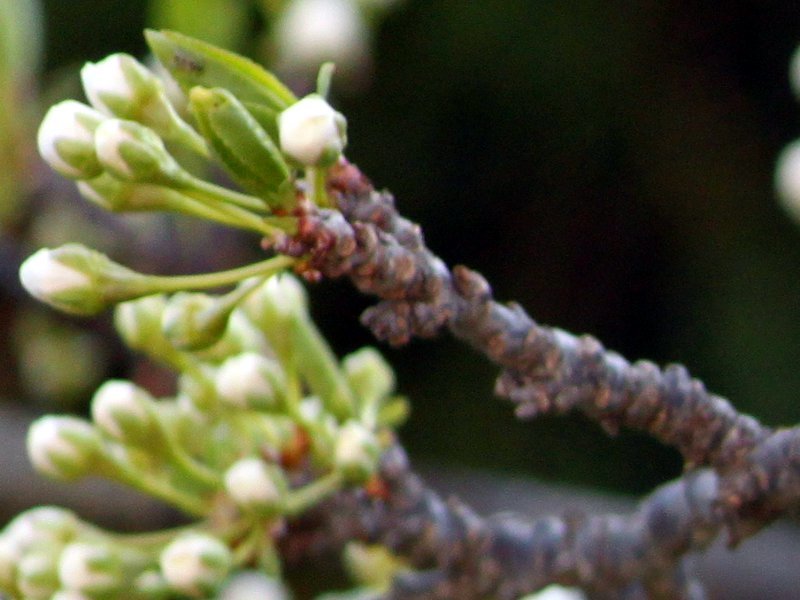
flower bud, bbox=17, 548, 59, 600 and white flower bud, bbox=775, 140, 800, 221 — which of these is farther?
white flower bud, bbox=775, 140, 800, 221

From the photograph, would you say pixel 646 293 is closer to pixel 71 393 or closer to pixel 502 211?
pixel 502 211

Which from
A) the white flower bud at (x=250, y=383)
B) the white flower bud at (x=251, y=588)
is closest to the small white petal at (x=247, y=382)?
the white flower bud at (x=250, y=383)

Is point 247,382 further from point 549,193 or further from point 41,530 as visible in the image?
point 549,193

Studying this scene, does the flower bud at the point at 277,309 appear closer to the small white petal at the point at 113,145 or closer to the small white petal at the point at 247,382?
the small white petal at the point at 247,382

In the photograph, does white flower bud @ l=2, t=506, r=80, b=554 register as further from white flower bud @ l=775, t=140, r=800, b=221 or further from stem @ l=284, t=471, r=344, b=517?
white flower bud @ l=775, t=140, r=800, b=221

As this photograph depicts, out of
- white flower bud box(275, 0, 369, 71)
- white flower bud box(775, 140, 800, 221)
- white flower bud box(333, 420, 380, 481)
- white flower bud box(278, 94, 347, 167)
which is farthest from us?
white flower bud box(275, 0, 369, 71)

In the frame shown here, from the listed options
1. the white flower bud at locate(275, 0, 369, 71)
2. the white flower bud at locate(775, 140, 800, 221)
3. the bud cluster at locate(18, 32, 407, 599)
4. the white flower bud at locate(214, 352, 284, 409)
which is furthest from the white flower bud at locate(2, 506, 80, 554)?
the white flower bud at locate(275, 0, 369, 71)
